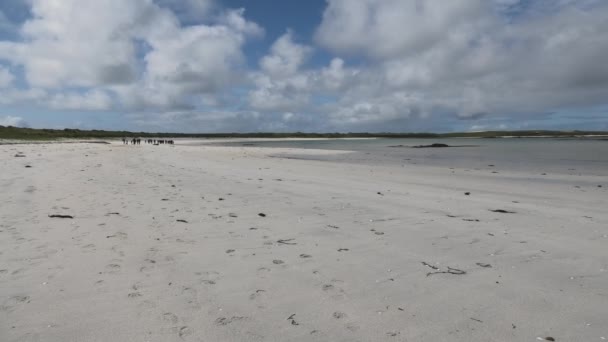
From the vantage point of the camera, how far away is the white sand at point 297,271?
11.6 ft

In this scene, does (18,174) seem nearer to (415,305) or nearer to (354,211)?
(354,211)

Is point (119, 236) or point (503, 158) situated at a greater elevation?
point (503, 158)

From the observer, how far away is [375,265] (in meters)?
5.16

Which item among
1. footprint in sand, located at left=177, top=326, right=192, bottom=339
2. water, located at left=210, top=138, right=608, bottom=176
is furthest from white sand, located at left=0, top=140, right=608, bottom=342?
water, located at left=210, top=138, right=608, bottom=176

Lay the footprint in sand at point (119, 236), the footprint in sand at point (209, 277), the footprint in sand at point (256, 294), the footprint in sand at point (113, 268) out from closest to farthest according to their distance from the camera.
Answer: the footprint in sand at point (256, 294), the footprint in sand at point (209, 277), the footprint in sand at point (113, 268), the footprint in sand at point (119, 236)

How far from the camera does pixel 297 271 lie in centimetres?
495

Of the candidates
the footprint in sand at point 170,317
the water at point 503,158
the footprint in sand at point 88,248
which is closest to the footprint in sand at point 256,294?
the footprint in sand at point 170,317

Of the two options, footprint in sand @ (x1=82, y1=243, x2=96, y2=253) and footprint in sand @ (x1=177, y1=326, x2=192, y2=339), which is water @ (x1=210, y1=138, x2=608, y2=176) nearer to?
footprint in sand @ (x1=177, y1=326, x2=192, y2=339)

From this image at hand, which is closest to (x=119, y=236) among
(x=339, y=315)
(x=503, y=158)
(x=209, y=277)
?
(x=209, y=277)

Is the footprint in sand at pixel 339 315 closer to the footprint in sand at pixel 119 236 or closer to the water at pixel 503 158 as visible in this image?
the footprint in sand at pixel 119 236

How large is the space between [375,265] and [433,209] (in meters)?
4.52

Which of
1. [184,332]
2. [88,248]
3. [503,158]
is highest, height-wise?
[503,158]

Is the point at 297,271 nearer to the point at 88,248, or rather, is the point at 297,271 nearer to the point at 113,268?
the point at 113,268

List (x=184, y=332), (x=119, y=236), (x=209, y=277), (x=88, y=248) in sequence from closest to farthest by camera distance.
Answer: (x=184, y=332) < (x=209, y=277) < (x=88, y=248) < (x=119, y=236)
